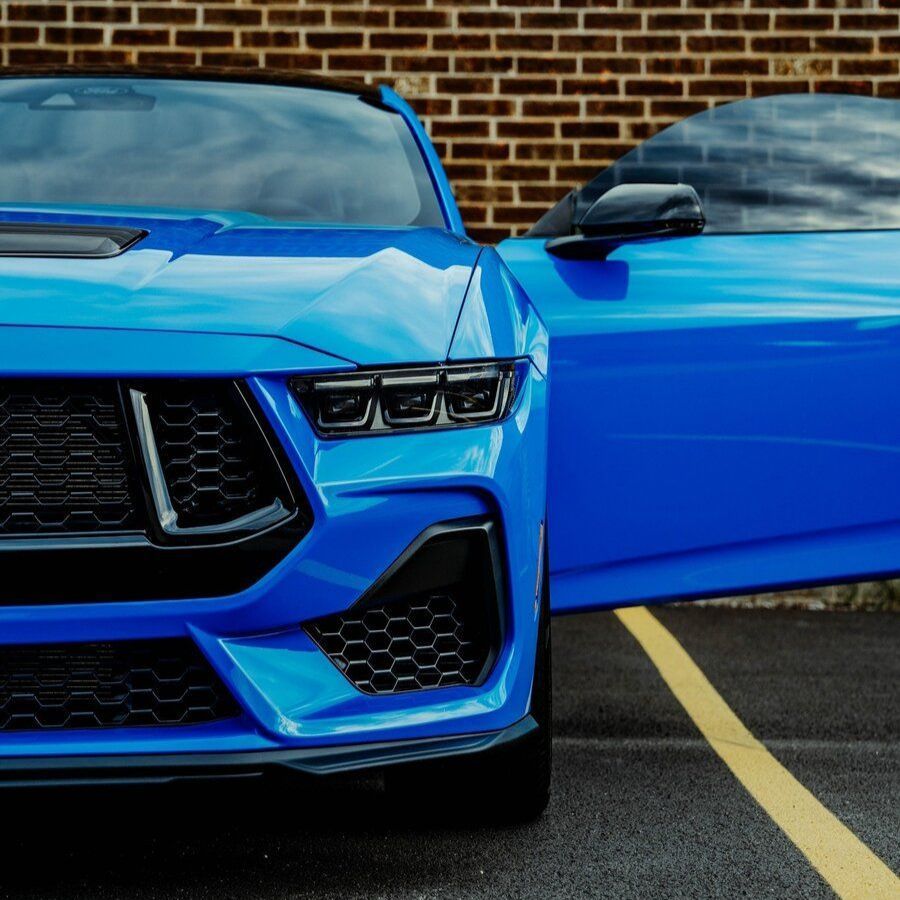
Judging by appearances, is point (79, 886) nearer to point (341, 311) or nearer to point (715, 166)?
point (341, 311)

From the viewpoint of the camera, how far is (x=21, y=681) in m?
2.42

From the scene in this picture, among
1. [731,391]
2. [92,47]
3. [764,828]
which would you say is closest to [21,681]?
[764,828]

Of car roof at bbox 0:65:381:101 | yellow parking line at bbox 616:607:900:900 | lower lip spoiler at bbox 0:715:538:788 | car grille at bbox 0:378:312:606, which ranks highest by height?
car roof at bbox 0:65:381:101

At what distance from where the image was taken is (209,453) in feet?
7.93

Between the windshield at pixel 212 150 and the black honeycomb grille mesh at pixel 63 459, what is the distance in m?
1.35

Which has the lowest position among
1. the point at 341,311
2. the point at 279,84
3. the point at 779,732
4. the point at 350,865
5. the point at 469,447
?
the point at 779,732

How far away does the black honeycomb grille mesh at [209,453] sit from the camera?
2404 millimetres

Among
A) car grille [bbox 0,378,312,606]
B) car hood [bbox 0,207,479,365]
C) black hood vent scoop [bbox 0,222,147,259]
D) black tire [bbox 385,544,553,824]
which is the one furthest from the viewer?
black tire [bbox 385,544,553,824]

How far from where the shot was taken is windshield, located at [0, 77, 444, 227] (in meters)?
3.77

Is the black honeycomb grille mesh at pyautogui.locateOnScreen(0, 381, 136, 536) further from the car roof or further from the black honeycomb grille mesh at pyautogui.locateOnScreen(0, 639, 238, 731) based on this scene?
the car roof

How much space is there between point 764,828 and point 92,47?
573cm

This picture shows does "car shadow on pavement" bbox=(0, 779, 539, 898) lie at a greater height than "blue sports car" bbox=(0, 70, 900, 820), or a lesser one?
lesser

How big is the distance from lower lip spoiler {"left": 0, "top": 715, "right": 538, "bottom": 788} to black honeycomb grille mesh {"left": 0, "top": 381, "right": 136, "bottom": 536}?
0.38 m

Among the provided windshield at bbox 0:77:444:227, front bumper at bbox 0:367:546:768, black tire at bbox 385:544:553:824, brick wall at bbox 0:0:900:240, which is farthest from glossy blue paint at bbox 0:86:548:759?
brick wall at bbox 0:0:900:240
